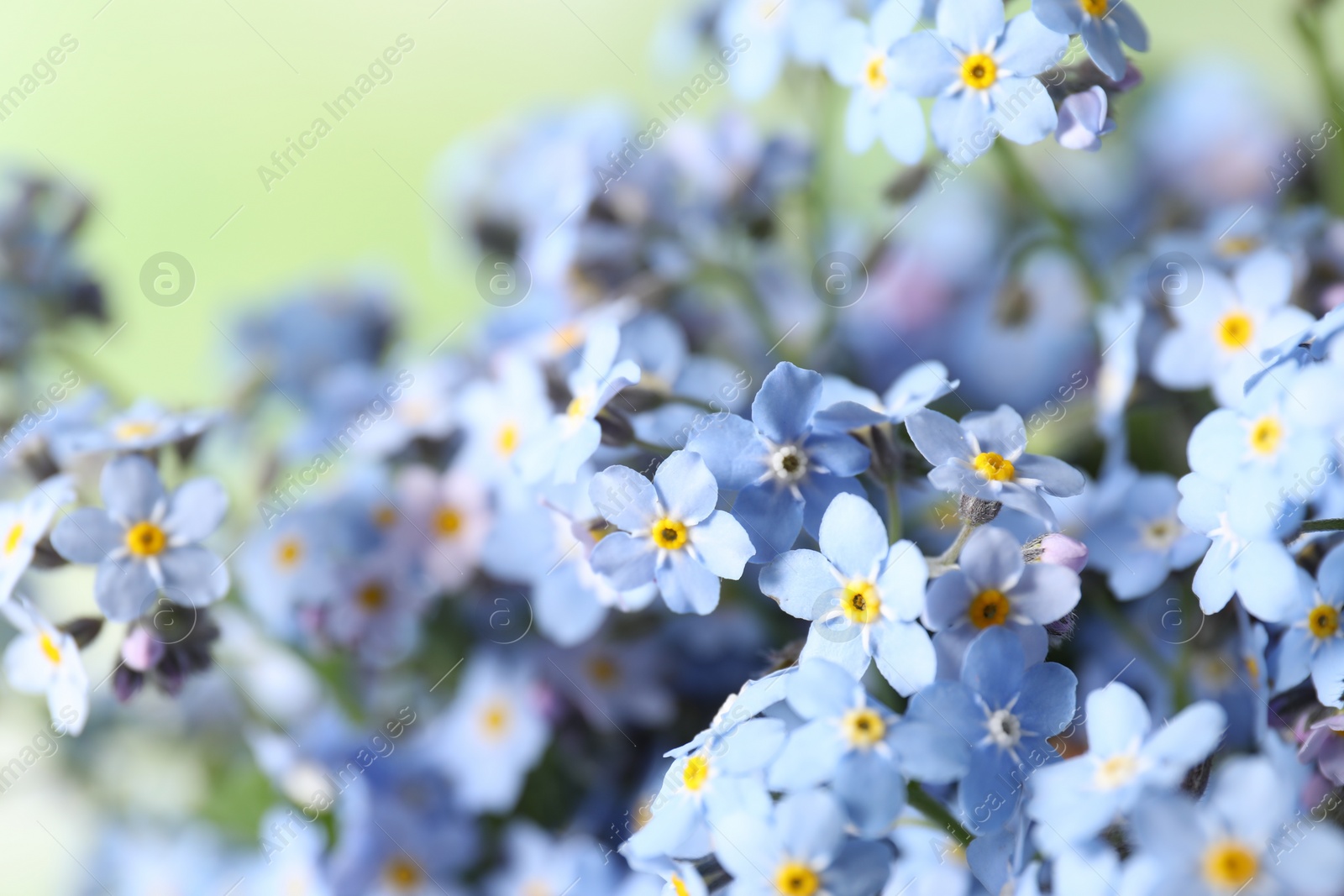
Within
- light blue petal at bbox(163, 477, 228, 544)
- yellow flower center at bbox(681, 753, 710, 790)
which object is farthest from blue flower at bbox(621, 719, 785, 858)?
light blue petal at bbox(163, 477, 228, 544)

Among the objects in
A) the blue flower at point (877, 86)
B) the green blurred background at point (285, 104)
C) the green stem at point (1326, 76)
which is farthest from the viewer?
the green blurred background at point (285, 104)

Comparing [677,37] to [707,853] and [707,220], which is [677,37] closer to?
[707,220]

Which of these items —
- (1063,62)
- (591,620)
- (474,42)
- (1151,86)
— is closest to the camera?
(1063,62)

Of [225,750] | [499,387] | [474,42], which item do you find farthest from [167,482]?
[474,42]

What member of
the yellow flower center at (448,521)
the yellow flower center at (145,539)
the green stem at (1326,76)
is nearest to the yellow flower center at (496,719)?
the yellow flower center at (448,521)

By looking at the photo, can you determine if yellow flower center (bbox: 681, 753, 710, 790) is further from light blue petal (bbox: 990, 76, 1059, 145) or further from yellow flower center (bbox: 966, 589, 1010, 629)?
light blue petal (bbox: 990, 76, 1059, 145)

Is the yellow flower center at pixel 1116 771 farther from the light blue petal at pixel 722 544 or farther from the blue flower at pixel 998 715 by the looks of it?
the light blue petal at pixel 722 544
